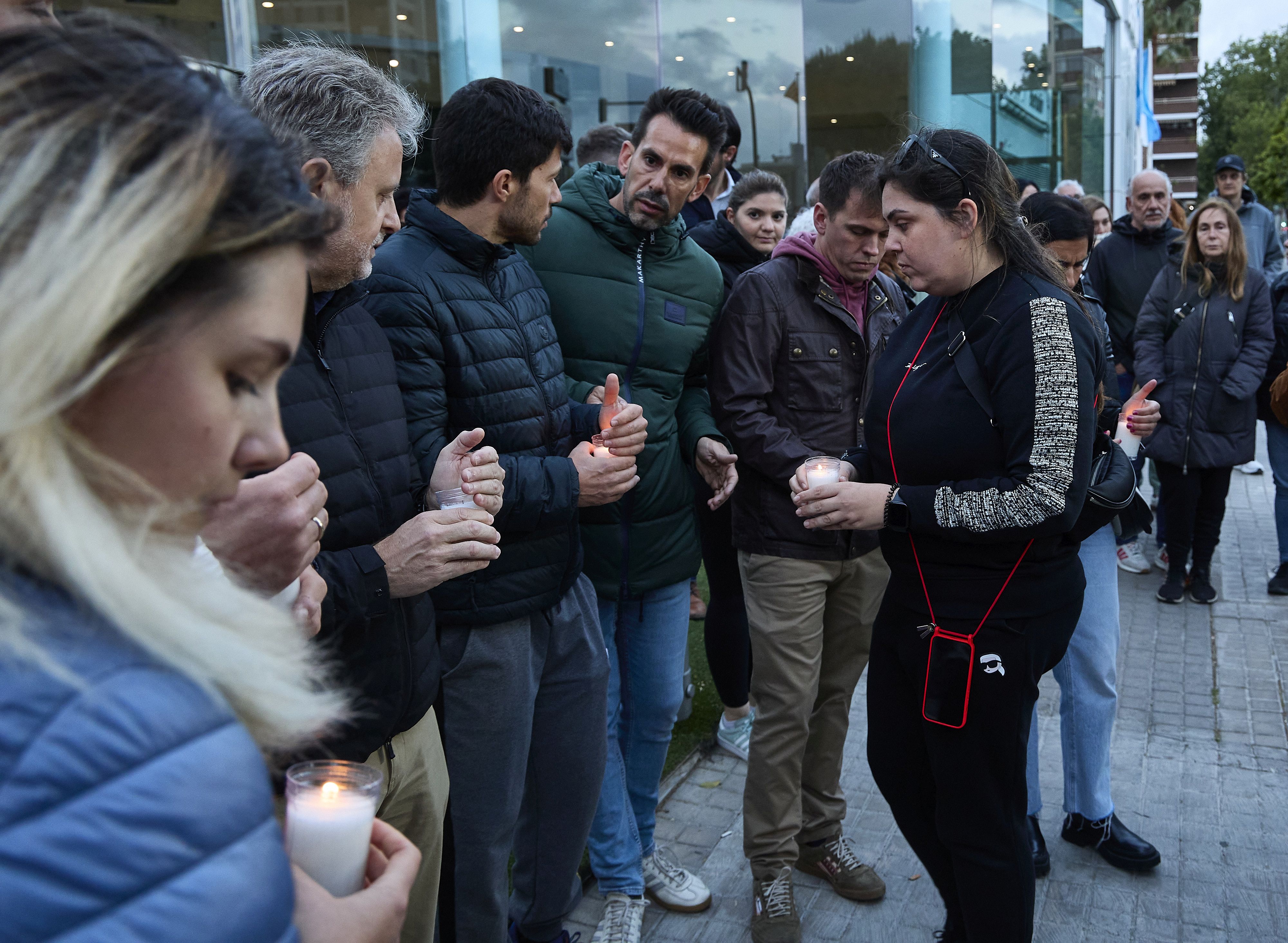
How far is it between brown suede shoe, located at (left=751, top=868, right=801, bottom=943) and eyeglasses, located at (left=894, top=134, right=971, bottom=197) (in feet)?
7.41

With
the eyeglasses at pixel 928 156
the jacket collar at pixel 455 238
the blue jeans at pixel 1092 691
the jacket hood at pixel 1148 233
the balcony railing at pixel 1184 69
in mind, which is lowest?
the blue jeans at pixel 1092 691

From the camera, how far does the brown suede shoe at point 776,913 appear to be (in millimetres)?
3309

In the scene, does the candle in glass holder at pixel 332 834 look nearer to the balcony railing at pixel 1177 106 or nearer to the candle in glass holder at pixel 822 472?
the candle in glass holder at pixel 822 472

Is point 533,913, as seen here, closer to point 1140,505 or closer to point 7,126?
point 1140,505

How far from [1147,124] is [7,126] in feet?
106

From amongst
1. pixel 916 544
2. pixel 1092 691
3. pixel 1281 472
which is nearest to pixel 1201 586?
pixel 1281 472

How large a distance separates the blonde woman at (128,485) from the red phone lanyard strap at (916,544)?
6.81 ft

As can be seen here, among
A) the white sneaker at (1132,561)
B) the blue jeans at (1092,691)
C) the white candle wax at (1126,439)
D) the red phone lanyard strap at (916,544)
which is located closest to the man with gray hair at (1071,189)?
the white sneaker at (1132,561)

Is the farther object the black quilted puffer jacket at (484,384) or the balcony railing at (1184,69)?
the balcony railing at (1184,69)

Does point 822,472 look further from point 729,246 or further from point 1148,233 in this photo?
point 1148,233

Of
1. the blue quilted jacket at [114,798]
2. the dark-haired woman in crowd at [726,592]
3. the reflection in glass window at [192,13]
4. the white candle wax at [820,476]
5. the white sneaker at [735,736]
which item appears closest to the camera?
the blue quilted jacket at [114,798]

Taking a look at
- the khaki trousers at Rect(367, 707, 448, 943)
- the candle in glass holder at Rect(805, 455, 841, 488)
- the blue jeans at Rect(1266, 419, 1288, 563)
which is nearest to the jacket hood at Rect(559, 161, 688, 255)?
the candle in glass holder at Rect(805, 455, 841, 488)

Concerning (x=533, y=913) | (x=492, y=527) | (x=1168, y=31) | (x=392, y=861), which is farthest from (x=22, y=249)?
(x=1168, y=31)

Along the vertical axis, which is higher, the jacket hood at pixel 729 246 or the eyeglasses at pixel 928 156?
the eyeglasses at pixel 928 156
